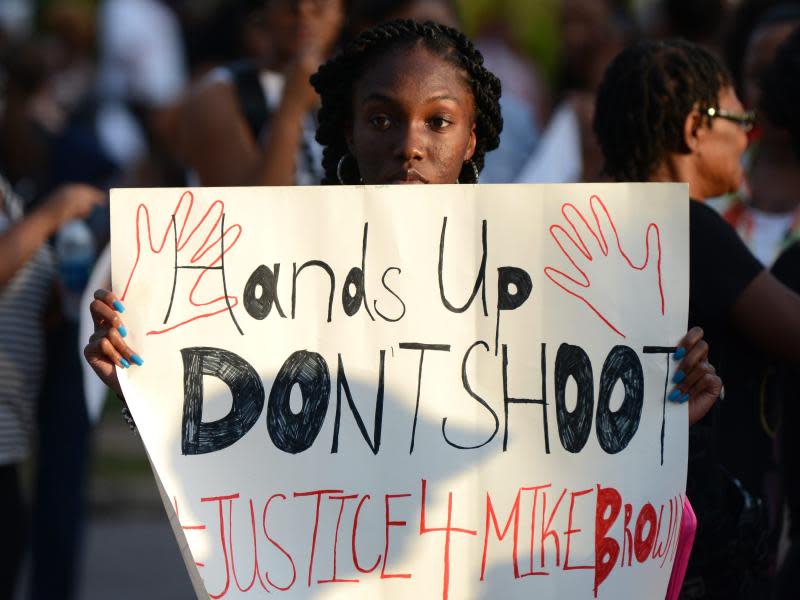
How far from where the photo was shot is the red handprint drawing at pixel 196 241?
2443mm

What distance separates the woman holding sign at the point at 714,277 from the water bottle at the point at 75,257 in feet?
6.78

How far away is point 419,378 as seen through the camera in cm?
243

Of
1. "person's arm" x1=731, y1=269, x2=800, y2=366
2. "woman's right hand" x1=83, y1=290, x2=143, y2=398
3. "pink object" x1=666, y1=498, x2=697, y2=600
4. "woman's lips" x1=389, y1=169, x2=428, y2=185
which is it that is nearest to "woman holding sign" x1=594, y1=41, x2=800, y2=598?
"person's arm" x1=731, y1=269, x2=800, y2=366

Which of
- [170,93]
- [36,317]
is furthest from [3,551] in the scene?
[170,93]

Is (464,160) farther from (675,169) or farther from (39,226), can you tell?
(39,226)

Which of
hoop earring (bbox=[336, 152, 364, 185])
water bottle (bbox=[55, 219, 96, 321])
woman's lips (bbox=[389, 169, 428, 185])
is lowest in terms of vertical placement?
water bottle (bbox=[55, 219, 96, 321])

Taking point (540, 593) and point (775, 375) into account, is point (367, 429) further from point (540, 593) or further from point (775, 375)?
point (775, 375)

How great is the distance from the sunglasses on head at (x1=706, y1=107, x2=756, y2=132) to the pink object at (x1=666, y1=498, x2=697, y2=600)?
0.93 meters

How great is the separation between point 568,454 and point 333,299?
0.48 meters

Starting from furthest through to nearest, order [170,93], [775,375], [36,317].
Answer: [170,93] < [36,317] < [775,375]

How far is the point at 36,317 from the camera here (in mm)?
4680

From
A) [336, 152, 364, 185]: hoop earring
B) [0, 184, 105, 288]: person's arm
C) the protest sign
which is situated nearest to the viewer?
the protest sign

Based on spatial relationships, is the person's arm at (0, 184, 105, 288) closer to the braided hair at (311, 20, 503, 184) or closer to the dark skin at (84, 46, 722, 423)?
the braided hair at (311, 20, 503, 184)

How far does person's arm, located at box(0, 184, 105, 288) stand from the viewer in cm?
441
